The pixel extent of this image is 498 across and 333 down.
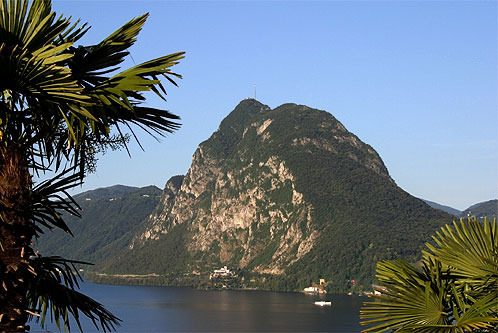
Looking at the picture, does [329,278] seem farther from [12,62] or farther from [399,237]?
[12,62]

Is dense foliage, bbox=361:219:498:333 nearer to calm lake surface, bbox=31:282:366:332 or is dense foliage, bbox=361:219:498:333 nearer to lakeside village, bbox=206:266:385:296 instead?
calm lake surface, bbox=31:282:366:332

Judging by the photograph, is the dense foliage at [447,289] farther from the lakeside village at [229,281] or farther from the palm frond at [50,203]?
the lakeside village at [229,281]

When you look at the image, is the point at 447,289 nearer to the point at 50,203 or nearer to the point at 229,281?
the point at 50,203

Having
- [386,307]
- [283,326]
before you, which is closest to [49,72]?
[386,307]

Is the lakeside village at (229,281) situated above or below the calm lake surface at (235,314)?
above

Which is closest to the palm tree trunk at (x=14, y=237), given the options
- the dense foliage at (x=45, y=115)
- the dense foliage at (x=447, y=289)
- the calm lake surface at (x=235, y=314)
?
the dense foliage at (x=45, y=115)

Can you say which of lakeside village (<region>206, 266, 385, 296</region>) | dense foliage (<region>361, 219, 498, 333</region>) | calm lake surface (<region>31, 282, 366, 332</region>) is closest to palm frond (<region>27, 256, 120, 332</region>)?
dense foliage (<region>361, 219, 498, 333</region>)
